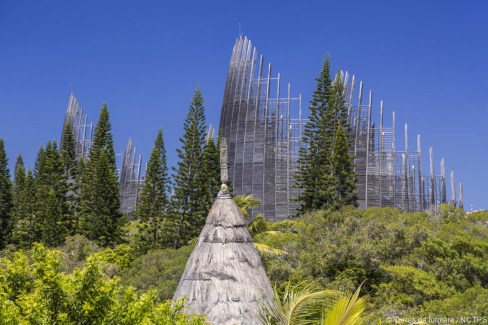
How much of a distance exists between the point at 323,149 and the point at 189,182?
8.42 m

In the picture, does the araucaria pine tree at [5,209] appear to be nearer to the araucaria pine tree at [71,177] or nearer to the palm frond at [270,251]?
the araucaria pine tree at [71,177]

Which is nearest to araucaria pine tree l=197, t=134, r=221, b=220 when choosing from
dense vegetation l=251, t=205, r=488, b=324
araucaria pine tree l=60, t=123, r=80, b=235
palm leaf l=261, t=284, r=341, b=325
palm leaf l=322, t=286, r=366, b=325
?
araucaria pine tree l=60, t=123, r=80, b=235

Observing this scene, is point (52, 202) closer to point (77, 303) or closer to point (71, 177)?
point (71, 177)

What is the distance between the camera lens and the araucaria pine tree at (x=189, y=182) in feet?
124

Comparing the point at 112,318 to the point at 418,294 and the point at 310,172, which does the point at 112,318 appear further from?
the point at 310,172

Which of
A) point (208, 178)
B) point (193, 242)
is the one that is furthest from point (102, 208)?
point (193, 242)

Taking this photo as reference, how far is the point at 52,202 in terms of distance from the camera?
139 ft

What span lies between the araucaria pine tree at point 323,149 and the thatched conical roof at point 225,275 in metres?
26.2

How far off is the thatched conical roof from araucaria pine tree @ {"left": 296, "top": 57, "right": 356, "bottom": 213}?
26.2 meters

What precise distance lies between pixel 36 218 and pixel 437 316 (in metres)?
34.2

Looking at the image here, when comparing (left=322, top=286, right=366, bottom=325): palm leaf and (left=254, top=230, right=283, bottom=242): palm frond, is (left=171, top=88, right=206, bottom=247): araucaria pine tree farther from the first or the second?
(left=322, top=286, right=366, bottom=325): palm leaf

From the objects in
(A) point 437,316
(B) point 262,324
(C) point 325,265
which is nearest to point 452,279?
(A) point 437,316

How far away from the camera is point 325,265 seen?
20.7 m

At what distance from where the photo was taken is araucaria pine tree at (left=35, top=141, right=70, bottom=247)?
4178cm
